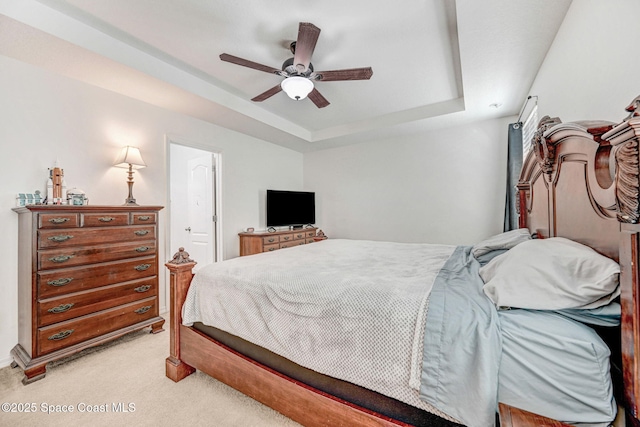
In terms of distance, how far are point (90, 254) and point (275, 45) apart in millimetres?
2429

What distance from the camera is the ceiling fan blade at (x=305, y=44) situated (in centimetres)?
184

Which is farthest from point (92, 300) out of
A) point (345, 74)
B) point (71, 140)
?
point (345, 74)

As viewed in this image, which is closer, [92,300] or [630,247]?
[630,247]

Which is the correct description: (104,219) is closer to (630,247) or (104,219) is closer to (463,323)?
(463,323)

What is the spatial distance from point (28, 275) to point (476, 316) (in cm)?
293

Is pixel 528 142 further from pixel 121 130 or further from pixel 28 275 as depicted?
pixel 28 275

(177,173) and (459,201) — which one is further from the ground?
(177,173)

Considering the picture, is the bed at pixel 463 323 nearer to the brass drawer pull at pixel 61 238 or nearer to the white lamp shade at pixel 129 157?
the brass drawer pull at pixel 61 238

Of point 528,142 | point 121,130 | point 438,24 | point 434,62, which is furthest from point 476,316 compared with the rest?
point 121,130

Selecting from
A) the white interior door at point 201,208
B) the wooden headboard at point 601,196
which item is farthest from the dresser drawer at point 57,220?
the wooden headboard at point 601,196

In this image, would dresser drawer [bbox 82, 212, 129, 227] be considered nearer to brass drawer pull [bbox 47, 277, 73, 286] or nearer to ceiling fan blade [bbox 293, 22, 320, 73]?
brass drawer pull [bbox 47, 277, 73, 286]

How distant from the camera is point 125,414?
1543mm

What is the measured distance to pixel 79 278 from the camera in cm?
211

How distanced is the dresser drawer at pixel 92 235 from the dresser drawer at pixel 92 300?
16.1 inches
